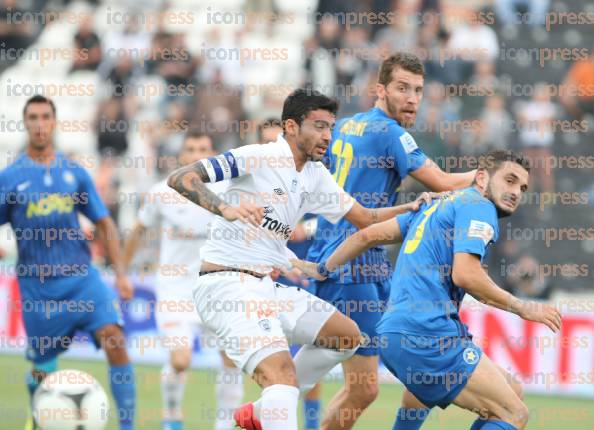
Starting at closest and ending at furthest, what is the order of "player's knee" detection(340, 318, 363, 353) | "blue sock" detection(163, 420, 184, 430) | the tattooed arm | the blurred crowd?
the tattooed arm → "player's knee" detection(340, 318, 363, 353) → "blue sock" detection(163, 420, 184, 430) → the blurred crowd

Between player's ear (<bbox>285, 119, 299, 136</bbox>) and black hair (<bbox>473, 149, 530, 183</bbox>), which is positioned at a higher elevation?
player's ear (<bbox>285, 119, 299, 136</bbox>)

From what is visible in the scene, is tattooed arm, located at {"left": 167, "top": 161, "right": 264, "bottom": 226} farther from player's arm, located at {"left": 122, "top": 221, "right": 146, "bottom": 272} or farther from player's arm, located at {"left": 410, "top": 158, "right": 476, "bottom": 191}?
player's arm, located at {"left": 122, "top": 221, "right": 146, "bottom": 272}

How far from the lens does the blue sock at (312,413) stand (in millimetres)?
9445

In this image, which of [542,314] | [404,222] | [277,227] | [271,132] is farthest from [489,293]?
[271,132]

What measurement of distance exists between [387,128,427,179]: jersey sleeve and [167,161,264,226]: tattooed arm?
61.8 inches

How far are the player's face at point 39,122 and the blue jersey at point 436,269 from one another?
3822mm

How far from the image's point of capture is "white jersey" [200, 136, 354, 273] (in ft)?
23.9

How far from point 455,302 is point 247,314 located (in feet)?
4.23

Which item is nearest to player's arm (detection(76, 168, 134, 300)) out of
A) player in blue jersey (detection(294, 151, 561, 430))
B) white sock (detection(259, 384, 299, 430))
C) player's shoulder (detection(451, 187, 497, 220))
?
white sock (detection(259, 384, 299, 430))

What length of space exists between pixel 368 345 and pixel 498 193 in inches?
74.8

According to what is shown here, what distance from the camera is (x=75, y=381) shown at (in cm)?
853

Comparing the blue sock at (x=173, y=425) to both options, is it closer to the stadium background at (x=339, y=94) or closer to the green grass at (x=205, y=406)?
the green grass at (x=205, y=406)

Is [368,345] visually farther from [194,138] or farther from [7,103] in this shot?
[7,103]

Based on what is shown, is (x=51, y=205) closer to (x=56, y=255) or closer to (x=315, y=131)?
(x=56, y=255)
